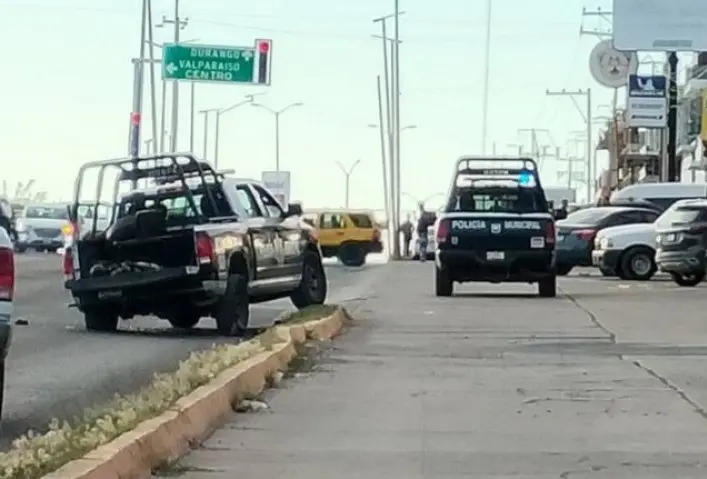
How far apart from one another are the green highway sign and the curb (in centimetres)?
3045

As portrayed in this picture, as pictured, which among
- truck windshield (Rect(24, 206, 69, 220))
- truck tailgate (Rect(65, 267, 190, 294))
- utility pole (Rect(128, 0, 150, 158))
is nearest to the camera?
truck tailgate (Rect(65, 267, 190, 294))

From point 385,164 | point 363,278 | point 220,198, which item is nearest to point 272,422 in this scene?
point 220,198

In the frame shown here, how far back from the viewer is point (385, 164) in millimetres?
80125

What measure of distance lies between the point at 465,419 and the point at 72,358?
5488 millimetres

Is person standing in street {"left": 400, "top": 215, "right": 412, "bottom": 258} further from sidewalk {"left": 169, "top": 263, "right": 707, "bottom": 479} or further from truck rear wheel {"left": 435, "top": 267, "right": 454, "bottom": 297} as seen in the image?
sidewalk {"left": 169, "top": 263, "right": 707, "bottom": 479}

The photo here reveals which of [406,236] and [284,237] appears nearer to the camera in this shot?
[284,237]

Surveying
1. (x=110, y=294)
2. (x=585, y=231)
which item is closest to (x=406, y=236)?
(x=585, y=231)

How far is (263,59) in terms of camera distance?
44.3 meters

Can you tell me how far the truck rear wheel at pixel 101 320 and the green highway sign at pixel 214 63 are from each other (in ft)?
84.4

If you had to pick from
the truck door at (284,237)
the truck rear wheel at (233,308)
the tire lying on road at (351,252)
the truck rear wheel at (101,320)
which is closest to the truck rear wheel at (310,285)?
the truck door at (284,237)

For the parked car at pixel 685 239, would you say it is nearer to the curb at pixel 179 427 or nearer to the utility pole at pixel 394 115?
the curb at pixel 179 427

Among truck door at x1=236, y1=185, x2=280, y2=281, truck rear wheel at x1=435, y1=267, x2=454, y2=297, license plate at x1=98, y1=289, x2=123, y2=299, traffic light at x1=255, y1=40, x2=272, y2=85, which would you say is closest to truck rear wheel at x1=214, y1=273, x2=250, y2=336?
truck door at x1=236, y1=185, x2=280, y2=281

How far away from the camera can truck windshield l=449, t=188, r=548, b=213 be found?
26859 mm

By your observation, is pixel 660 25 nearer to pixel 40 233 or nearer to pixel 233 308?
pixel 233 308
